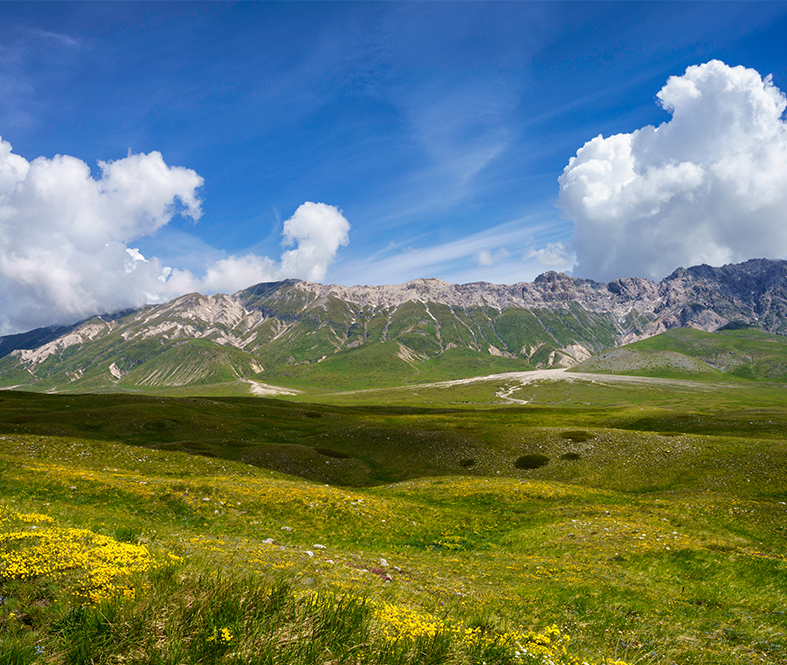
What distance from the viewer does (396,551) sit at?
64.0 ft

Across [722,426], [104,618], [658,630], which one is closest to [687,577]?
[658,630]

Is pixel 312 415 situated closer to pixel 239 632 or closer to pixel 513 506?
pixel 513 506

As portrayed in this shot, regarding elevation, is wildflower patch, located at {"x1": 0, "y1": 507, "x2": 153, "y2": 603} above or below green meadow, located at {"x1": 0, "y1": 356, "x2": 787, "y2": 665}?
above

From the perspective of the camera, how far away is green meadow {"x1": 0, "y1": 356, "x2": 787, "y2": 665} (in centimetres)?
568

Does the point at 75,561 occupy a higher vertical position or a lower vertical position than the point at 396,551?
higher

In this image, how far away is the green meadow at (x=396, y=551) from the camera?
5676mm

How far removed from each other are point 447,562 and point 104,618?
15.4 m

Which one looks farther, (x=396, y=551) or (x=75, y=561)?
(x=396, y=551)

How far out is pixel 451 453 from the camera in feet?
177

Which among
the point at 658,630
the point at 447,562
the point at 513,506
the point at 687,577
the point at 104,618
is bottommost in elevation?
the point at 513,506

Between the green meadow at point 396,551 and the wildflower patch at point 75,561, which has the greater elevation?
the wildflower patch at point 75,561

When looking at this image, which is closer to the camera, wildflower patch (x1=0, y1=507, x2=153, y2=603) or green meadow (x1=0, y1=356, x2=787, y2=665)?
green meadow (x1=0, y1=356, x2=787, y2=665)

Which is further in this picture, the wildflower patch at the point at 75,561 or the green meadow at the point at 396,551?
the wildflower patch at the point at 75,561

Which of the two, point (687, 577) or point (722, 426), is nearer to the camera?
point (687, 577)
